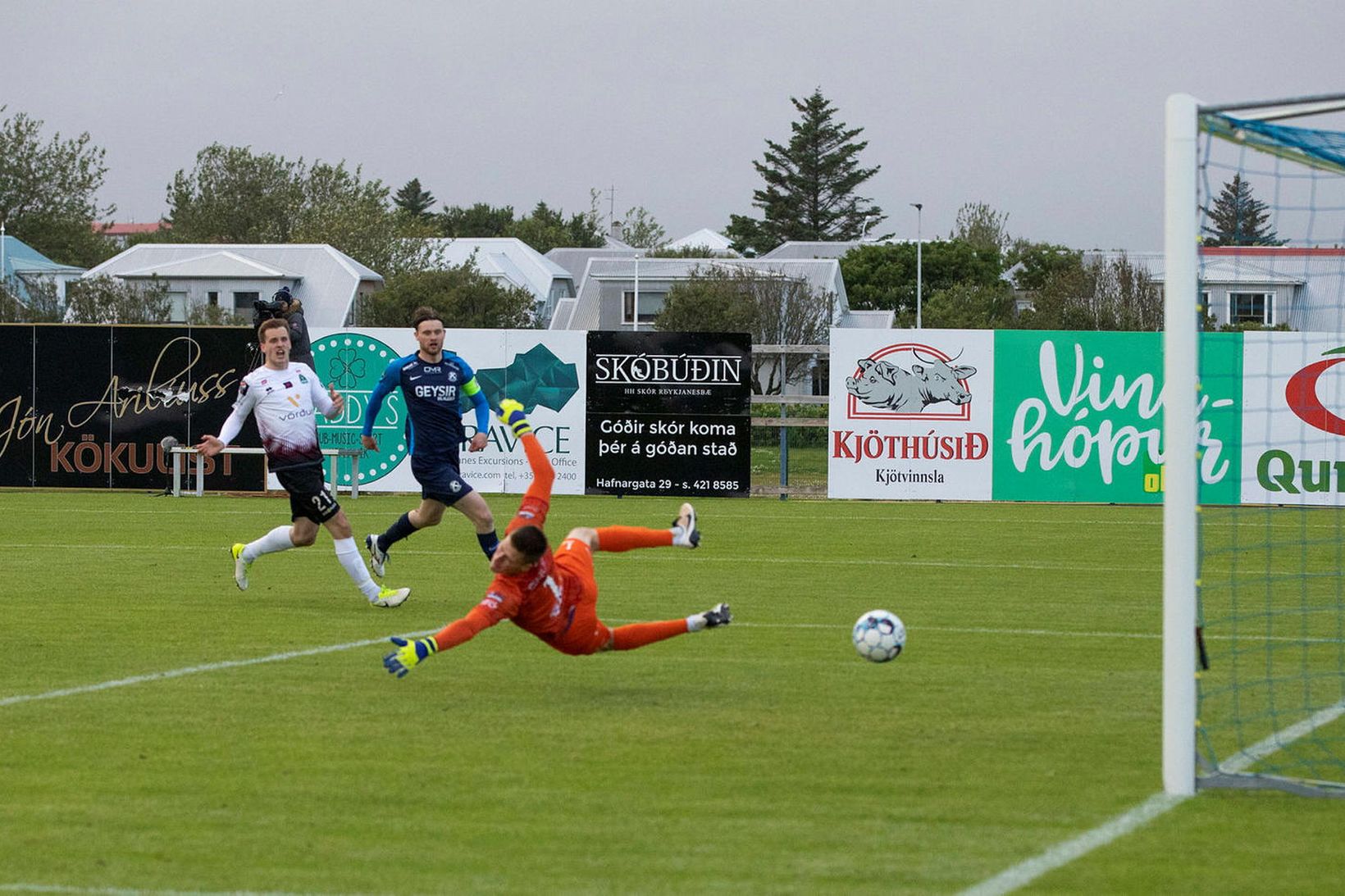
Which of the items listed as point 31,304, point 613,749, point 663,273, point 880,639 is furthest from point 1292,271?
point 663,273

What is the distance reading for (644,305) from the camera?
78.9 metres

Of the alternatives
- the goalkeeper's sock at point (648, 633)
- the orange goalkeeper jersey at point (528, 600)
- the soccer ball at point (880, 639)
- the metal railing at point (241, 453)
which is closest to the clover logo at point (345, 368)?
the metal railing at point (241, 453)

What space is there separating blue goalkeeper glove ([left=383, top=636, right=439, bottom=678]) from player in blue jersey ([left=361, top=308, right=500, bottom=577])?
4992mm

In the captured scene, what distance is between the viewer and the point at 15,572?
1434 cm

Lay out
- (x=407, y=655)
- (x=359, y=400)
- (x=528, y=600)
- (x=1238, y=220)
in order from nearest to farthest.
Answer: (x=407, y=655) < (x=1238, y=220) < (x=528, y=600) < (x=359, y=400)

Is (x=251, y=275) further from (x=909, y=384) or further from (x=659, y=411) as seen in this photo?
(x=909, y=384)

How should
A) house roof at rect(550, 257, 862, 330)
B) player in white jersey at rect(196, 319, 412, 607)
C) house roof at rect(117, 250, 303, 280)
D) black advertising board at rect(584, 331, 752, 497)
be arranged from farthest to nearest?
1. house roof at rect(117, 250, 303, 280)
2. house roof at rect(550, 257, 862, 330)
3. black advertising board at rect(584, 331, 752, 497)
4. player in white jersey at rect(196, 319, 412, 607)

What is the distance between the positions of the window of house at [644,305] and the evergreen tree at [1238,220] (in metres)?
70.3

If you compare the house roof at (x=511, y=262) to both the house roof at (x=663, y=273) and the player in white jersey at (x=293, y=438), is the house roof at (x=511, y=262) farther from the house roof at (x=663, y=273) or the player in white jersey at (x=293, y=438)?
the player in white jersey at (x=293, y=438)

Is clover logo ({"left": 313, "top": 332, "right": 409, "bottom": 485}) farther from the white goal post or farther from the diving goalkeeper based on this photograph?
the white goal post

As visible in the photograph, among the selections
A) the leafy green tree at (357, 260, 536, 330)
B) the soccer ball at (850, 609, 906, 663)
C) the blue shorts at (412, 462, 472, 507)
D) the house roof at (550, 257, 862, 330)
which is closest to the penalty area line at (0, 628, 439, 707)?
the blue shorts at (412, 462, 472, 507)

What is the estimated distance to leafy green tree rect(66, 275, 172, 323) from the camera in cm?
6619

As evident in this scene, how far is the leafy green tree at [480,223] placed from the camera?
131875mm

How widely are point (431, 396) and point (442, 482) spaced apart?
70 cm
